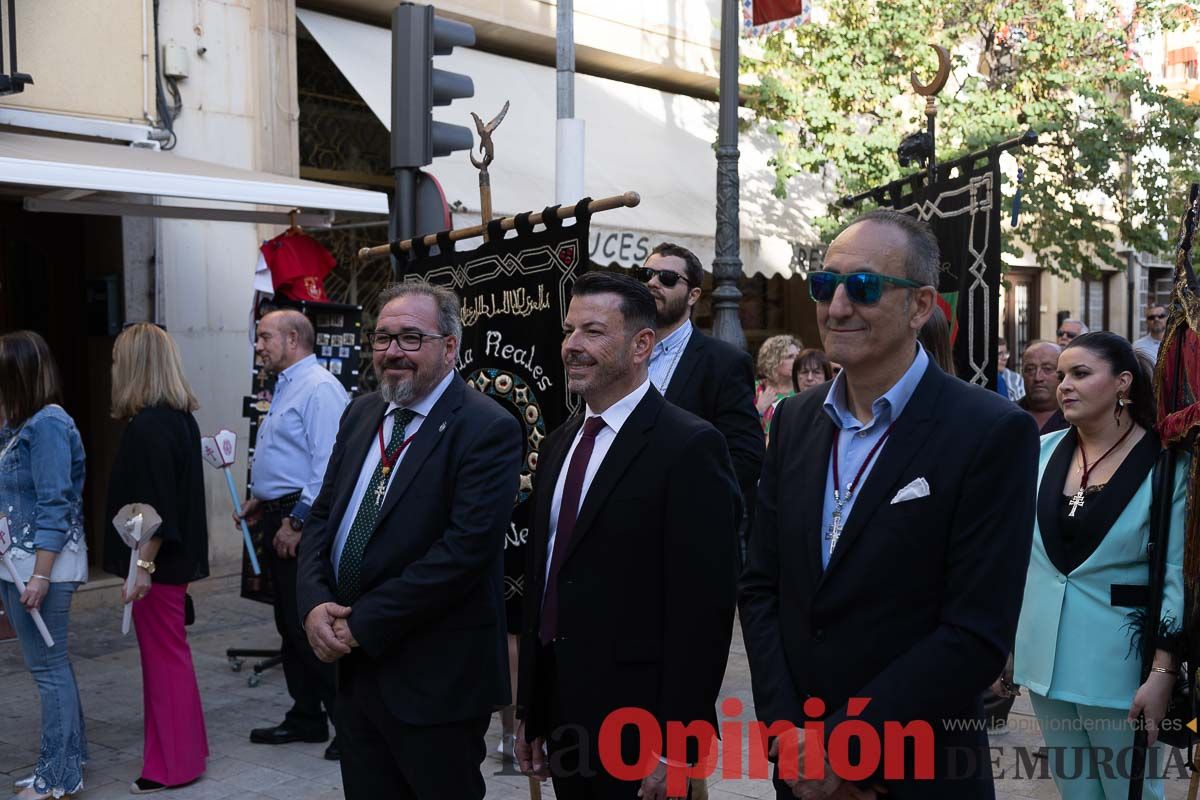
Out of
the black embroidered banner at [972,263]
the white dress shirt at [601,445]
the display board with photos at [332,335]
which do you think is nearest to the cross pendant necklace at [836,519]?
the white dress shirt at [601,445]

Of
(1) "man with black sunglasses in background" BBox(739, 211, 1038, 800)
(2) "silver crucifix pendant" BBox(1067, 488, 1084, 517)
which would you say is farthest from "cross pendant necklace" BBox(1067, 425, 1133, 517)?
(1) "man with black sunglasses in background" BBox(739, 211, 1038, 800)

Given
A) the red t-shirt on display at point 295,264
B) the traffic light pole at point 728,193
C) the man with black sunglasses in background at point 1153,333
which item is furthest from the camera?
the man with black sunglasses in background at point 1153,333

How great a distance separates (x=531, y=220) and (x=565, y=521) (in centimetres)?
206

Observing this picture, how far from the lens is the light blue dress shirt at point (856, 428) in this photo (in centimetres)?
268

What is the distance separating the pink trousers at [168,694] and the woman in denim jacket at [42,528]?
334 millimetres

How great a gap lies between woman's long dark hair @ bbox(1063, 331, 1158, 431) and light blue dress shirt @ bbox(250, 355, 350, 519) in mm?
3548

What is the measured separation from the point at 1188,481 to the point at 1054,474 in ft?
1.42

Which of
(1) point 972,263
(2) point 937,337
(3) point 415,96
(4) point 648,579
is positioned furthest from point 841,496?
(1) point 972,263

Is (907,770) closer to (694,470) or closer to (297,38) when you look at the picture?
(694,470)

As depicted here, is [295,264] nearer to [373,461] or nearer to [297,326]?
[297,326]

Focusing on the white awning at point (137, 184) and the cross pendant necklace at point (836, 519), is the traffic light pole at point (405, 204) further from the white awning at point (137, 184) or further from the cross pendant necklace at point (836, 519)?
the cross pendant necklace at point (836, 519)

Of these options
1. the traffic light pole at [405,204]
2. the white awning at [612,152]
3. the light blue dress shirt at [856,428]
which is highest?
the white awning at [612,152]

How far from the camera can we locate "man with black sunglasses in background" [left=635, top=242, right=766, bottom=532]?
16.5 ft

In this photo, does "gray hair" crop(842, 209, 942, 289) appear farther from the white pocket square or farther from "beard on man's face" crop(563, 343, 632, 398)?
"beard on man's face" crop(563, 343, 632, 398)
